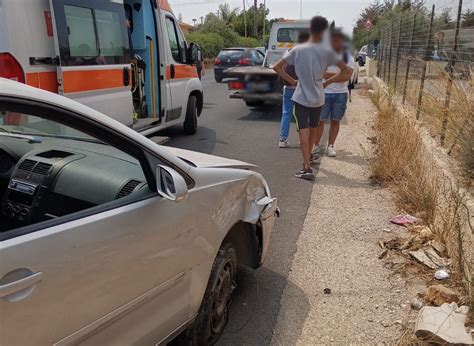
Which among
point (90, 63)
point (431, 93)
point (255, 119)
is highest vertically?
point (90, 63)

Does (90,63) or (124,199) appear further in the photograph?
(90,63)

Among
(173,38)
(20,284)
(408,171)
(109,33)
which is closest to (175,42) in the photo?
(173,38)

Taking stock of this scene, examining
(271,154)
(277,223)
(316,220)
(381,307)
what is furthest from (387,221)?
(271,154)

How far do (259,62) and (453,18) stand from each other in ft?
45.3

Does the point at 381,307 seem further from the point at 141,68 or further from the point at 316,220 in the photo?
the point at 141,68

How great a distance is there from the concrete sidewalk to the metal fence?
142cm

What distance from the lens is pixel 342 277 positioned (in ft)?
11.7

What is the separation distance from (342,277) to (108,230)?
226 cm

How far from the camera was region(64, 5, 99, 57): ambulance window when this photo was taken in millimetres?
5234

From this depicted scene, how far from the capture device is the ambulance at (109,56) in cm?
468

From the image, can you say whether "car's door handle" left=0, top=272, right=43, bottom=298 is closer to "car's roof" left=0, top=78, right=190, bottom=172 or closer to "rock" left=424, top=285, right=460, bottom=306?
"car's roof" left=0, top=78, right=190, bottom=172

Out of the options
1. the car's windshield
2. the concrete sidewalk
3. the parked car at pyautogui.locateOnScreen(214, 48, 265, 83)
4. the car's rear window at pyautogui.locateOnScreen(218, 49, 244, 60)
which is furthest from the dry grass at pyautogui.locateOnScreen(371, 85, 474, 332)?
the car's rear window at pyautogui.locateOnScreen(218, 49, 244, 60)

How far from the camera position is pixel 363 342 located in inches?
111

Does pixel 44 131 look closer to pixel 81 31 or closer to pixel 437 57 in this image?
pixel 81 31
